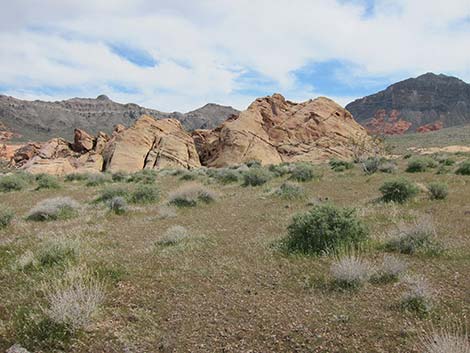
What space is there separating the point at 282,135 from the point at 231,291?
3943cm

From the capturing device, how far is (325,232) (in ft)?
27.6

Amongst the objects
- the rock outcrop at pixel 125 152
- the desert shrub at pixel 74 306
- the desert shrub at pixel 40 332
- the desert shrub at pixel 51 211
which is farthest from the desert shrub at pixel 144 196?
the rock outcrop at pixel 125 152

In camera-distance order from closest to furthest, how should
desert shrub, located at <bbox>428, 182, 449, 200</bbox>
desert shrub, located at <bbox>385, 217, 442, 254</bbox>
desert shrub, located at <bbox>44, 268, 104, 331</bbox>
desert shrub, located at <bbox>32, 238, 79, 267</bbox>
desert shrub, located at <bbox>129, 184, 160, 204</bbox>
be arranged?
desert shrub, located at <bbox>44, 268, 104, 331</bbox> → desert shrub, located at <bbox>32, 238, 79, 267</bbox> → desert shrub, located at <bbox>385, 217, 442, 254</bbox> → desert shrub, located at <bbox>428, 182, 449, 200</bbox> → desert shrub, located at <bbox>129, 184, 160, 204</bbox>

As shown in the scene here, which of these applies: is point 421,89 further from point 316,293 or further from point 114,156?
point 316,293

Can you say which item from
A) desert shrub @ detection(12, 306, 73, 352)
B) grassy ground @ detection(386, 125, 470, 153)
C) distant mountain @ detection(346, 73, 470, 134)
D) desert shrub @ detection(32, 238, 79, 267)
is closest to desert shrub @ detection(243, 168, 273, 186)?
desert shrub @ detection(32, 238, 79, 267)

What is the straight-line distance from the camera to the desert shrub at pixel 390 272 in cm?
645

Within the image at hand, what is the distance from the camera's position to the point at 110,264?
7.50m

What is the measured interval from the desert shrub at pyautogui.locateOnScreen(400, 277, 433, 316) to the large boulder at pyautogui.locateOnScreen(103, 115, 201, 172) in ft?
114

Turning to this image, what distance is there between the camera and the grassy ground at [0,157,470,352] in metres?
4.86

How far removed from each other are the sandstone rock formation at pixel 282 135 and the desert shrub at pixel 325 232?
30.2 meters

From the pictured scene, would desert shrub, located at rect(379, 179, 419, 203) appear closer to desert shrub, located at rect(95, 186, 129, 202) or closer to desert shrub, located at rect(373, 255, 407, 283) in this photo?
desert shrub, located at rect(373, 255, 407, 283)

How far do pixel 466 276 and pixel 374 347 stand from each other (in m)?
2.94

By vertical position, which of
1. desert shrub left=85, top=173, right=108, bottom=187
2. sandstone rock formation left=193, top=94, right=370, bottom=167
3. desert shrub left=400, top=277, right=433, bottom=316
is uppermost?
sandstone rock formation left=193, top=94, right=370, bottom=167

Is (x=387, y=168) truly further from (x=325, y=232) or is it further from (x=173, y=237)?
(x=173, y=237)
